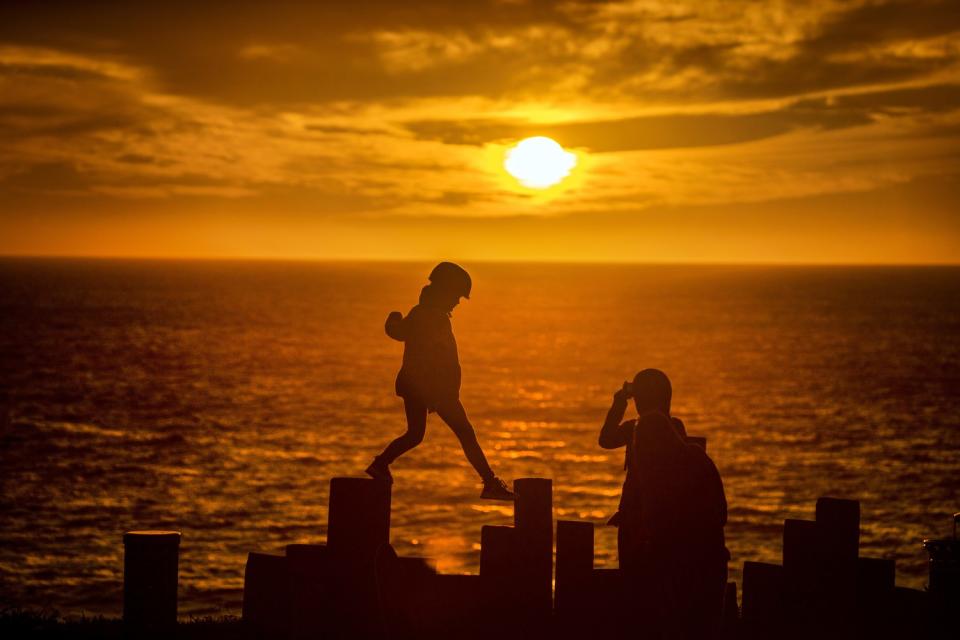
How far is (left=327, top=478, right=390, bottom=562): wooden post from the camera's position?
22.8ft

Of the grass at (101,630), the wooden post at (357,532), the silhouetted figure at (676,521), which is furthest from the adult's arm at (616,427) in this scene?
the grass at (101,630)

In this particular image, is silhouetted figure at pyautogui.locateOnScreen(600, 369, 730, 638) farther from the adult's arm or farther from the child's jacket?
the child's jacket

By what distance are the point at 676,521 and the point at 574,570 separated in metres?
0.93

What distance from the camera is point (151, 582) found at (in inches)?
308

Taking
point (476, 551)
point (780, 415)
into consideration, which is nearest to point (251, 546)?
point (476, 551)

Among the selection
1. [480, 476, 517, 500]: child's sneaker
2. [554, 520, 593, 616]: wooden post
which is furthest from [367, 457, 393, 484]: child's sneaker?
[554, 520, 593, 616]: wooden post

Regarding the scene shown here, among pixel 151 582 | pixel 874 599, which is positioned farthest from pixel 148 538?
pixel 874 599

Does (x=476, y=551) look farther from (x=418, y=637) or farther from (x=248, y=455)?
(x=418, y=637)

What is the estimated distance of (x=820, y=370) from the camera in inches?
5098

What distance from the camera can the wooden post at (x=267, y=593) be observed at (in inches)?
307

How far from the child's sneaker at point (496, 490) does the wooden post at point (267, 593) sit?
55.5 inches

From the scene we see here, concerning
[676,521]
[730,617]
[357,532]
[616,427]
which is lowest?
[730,617]

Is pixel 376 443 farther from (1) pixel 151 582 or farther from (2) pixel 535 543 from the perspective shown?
(2) pixel 535 543

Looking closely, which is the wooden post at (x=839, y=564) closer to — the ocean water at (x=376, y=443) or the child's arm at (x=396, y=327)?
the child's arm at (x=396, y=327)
